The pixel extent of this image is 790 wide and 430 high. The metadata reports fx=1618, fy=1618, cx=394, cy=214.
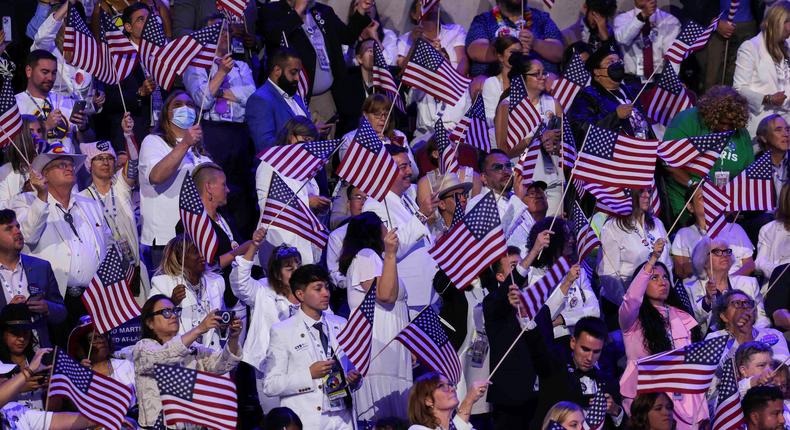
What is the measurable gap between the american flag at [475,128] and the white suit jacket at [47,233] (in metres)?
3.56

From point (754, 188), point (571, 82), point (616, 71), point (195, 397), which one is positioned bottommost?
point (195, 397)

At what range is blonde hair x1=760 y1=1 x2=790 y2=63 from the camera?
1609 centimetres

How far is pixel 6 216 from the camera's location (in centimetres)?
1186

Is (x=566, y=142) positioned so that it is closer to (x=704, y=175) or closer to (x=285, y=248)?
(x=704, y=175)

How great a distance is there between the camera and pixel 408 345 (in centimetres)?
1135

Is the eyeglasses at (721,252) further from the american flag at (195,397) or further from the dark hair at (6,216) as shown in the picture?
the dark hair at (6,216)

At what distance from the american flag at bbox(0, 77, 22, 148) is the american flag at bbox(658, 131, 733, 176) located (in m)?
5.53

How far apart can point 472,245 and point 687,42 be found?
483 cm

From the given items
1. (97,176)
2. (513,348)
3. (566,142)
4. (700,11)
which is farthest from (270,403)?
(700,11)

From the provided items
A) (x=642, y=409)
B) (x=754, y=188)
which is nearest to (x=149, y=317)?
(x=642, y=409)

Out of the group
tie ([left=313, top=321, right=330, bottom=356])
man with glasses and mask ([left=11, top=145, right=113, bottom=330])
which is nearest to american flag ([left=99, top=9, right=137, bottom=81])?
man with glasses and mask ([left=11, top=145, right=113, bottom=330])

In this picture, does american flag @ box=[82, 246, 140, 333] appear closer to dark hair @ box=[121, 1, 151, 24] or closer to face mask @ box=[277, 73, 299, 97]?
face mask @ box=[277, 73, 299, 97]

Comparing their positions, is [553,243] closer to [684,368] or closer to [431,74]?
[684,368]

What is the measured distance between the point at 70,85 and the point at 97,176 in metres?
1.61
